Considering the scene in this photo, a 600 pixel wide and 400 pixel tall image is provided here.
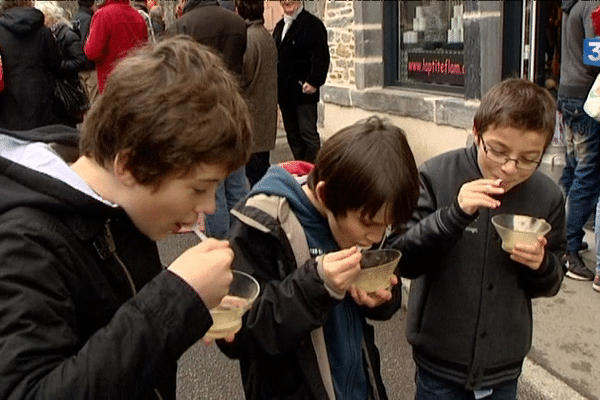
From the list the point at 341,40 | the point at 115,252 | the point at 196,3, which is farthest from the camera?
the point at 341,40

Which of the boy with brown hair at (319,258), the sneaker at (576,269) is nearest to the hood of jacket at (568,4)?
the sneaker at (576,269)

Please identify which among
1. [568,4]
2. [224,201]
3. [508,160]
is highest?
[568,4]

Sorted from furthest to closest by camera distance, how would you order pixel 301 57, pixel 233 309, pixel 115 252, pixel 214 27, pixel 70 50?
pixel 301 57
pixel 70 50
pixel 214 27
pixel 233 309
pixel 115 252

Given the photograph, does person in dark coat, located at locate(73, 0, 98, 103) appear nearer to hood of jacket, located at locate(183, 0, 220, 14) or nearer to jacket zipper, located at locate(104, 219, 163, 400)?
hood of jacket, located at locate(183, 0, 220, 14)

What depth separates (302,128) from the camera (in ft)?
23.6

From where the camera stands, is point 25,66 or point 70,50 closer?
point 25,66

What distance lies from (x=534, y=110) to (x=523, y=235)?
0.39 metres

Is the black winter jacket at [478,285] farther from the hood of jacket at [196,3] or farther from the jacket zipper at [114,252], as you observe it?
the hood of jacket at [196,3]

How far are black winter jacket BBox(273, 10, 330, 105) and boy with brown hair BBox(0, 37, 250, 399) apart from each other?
219 inches

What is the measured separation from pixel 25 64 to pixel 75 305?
4.80 meters

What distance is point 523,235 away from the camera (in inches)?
79.2

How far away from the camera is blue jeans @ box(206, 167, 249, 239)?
17.5ft

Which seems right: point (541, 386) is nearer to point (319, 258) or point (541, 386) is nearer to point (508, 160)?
point (508, 160)

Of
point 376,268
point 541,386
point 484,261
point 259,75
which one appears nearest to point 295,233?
point 376,268
